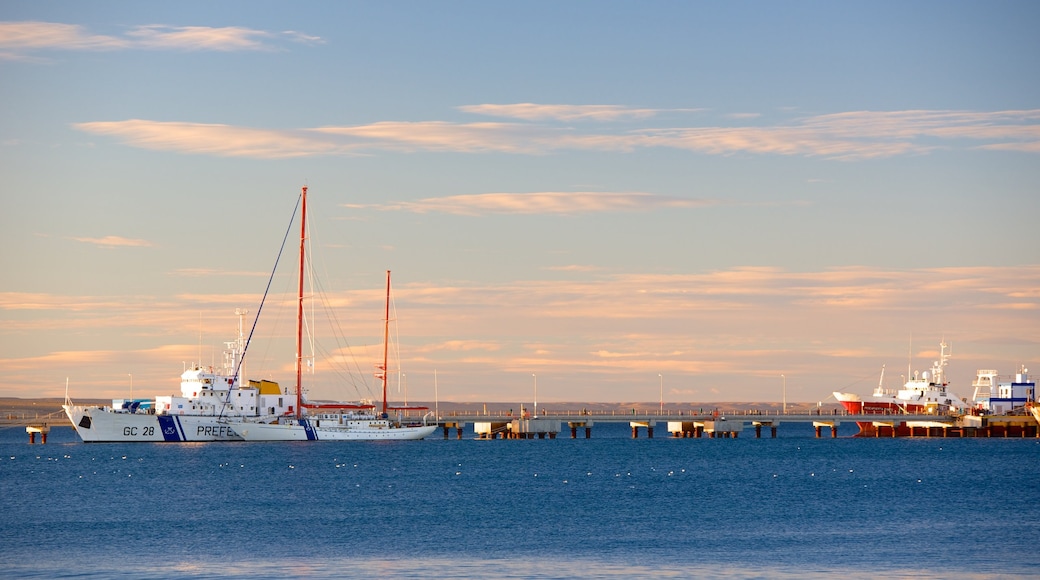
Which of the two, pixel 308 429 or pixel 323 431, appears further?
pixel 323 431

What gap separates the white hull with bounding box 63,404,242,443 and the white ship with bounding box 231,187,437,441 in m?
1.56

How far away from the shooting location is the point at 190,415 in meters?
129

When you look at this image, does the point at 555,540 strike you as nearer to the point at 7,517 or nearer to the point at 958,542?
the point at 958,542

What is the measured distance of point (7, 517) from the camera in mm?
67375

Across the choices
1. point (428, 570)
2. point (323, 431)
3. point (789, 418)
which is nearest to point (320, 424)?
point (323, 431)

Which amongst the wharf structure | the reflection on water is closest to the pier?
the wharf structure

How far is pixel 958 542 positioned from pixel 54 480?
60321 millimetres

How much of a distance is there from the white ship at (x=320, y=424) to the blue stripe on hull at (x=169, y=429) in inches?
201

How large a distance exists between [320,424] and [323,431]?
2.42 ft

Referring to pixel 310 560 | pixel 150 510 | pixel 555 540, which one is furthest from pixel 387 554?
pixel 150 510

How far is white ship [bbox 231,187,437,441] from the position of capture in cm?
13038

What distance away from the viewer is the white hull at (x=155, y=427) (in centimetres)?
12875

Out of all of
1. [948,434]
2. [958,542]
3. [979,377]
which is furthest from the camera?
[979,377]

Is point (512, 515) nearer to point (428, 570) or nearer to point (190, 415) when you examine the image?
point (428, 570)
